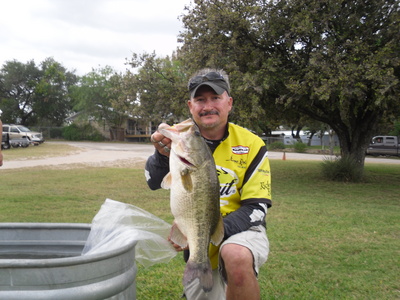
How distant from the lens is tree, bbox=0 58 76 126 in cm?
4738

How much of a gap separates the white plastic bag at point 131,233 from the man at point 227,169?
309 mm

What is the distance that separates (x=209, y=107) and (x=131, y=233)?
41.8 inches

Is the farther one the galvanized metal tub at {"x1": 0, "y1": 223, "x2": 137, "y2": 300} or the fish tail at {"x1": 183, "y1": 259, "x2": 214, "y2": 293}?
the fish tail at {"x1": 183, "y1": 259, "x2": 214, "y2": 293}

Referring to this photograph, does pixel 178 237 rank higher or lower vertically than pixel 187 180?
lower

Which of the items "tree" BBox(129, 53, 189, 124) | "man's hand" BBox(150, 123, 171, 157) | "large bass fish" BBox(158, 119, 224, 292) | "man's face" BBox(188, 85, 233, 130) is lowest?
"large bass fish" BBox(158, 119, 224, 292)

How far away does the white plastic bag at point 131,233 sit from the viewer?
2.36 metres

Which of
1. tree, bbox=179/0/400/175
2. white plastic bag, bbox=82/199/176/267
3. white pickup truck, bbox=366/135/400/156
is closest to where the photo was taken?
white plastic bag, bbox=82/199/176/267

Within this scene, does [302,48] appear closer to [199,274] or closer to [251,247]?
[251,247]

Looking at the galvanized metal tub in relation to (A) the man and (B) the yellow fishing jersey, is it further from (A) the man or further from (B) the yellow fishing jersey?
(B) the yellow fishing jersey

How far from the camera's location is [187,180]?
7.42 feet

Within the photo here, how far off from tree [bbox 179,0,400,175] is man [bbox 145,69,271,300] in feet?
25.0

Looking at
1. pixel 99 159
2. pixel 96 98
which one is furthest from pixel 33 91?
pixel 99 159

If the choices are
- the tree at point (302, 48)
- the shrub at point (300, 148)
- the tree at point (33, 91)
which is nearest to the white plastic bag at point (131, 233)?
the tree at point (302, 48)

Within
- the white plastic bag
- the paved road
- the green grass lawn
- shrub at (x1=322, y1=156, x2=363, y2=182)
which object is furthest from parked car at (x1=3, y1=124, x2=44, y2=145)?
the white plastic bag
